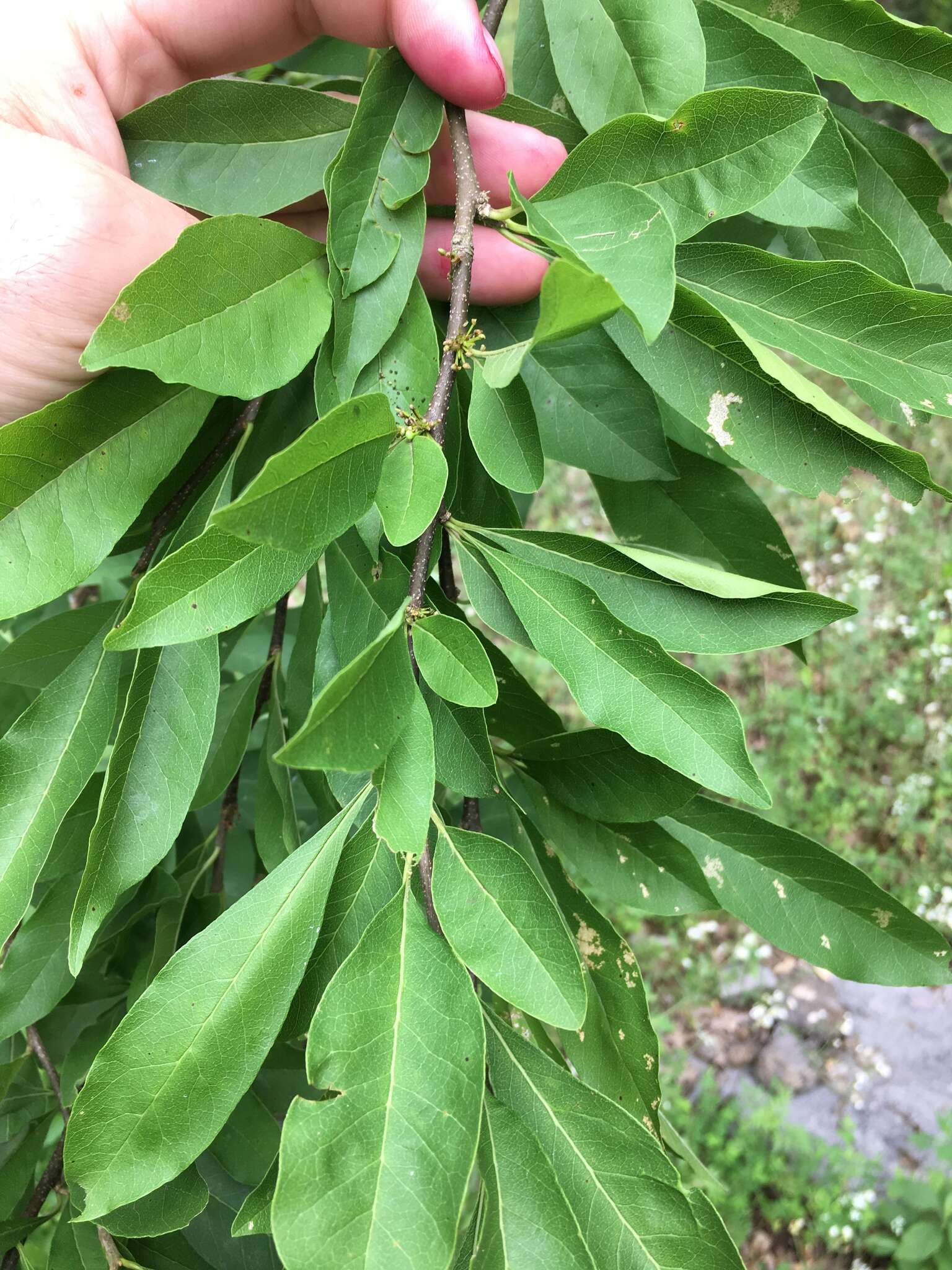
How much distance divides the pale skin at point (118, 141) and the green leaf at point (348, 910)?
0.57 metres

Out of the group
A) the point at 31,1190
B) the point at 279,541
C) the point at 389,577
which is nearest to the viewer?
the point at 279,541

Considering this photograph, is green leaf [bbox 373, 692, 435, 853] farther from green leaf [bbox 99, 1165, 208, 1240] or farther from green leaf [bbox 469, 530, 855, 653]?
green leaf [bbox 99, 1165, 208, 1240]

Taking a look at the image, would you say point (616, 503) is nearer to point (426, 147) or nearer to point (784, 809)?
point (426, 147)

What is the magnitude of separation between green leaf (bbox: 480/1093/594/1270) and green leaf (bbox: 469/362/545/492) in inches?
19.0

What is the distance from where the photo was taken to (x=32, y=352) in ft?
3.05

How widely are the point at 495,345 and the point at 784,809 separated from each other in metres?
2.21

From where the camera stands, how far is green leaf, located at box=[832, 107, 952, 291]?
1041 mm

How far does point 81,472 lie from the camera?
0.80 meters

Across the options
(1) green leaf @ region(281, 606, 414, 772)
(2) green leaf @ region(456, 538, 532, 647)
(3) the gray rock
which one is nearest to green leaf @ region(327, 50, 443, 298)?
(2) green leaf @ region(456, 538, 532, 647)

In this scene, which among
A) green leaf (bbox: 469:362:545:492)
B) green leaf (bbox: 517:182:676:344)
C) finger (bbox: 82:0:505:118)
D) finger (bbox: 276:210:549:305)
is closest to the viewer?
green leaf (bbox: 517:182:676:344)

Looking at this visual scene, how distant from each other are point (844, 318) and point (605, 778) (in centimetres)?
44

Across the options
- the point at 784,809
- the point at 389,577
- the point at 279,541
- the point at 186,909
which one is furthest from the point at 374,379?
the point at 784,809

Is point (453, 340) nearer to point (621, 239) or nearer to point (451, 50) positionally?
point (621, 239)

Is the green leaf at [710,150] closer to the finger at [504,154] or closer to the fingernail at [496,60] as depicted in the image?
the fingernail at [496,60]
